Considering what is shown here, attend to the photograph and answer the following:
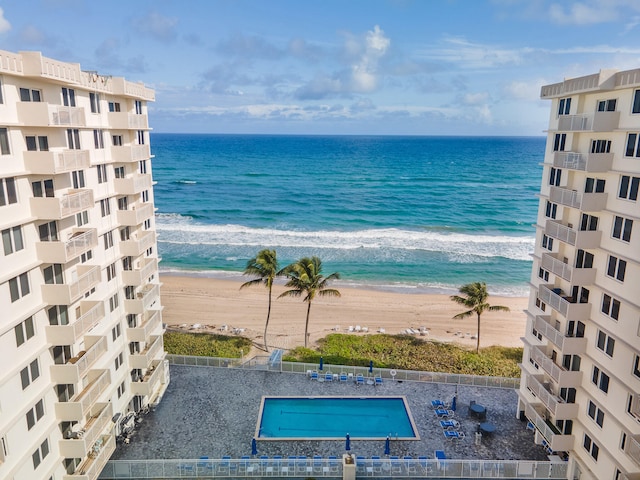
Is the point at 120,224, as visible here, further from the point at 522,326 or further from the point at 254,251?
the point at 254,251

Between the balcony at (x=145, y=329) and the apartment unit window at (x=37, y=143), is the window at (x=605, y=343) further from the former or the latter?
the apartment unit window at (x=37, y=143)

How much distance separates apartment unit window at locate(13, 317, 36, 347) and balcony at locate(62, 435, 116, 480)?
6386 mm

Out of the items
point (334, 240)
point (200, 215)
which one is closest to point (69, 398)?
→ point (334, 240)

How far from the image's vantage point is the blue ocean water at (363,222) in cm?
6047

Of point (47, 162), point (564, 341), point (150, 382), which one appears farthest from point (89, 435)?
point (564, 341)

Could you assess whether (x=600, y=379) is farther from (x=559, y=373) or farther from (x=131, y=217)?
(x=131, y=217)

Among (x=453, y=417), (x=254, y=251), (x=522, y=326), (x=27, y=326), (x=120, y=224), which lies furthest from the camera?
(x=254, y=251)

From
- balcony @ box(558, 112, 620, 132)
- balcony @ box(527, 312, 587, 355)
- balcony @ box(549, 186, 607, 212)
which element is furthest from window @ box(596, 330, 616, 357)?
balcony @ box(558, 112, 620, 132)

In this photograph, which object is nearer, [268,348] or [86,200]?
[86,200]

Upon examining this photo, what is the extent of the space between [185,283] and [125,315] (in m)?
30.5

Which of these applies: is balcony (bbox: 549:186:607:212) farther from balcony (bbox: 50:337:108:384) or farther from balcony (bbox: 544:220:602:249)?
balcony (bbox: 50:337:108:384)

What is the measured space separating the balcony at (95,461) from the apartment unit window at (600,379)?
2096 centimetres

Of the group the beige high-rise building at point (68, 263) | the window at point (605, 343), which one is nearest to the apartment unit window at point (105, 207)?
the beige high-rise building at point (68, 263)

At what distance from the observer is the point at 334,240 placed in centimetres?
7275
